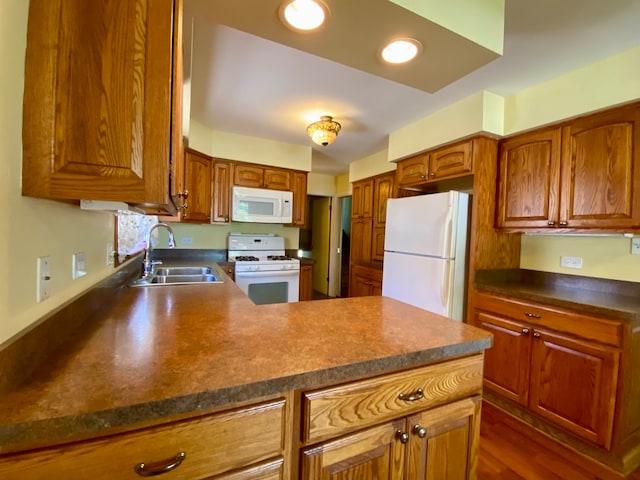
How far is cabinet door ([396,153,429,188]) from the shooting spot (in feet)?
8.74

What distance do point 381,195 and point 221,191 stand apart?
1.98 meters

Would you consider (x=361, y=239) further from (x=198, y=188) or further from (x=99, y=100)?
(x=99, y=100)

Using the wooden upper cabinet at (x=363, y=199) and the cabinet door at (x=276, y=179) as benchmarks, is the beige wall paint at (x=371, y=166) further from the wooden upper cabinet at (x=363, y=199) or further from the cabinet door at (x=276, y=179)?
the cabinet door at (x=276, y=179)

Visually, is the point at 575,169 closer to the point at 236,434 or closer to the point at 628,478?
the point at 628,478

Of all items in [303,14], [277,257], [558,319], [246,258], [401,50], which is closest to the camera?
[303,14]

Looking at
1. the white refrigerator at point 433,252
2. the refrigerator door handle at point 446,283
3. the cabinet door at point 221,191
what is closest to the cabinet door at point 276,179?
the cabinet door at point 221,191

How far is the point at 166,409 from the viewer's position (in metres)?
0.55

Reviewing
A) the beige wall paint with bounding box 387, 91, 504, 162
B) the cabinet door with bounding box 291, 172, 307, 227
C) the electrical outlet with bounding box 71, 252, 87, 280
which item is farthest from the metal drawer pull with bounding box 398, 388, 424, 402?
the cabinet door with bounding box 291, 172, 307, 227

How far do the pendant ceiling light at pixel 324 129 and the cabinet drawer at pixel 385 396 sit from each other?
2.31 metres

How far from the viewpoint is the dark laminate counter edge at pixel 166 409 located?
48 cm

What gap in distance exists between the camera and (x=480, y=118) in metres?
2.14

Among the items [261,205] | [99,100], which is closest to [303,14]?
[99,100]

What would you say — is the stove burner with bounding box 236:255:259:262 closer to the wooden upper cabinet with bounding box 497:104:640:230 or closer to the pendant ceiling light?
the pendant ceiling light

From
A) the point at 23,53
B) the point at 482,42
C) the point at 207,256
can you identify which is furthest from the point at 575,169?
the point at 207,256
